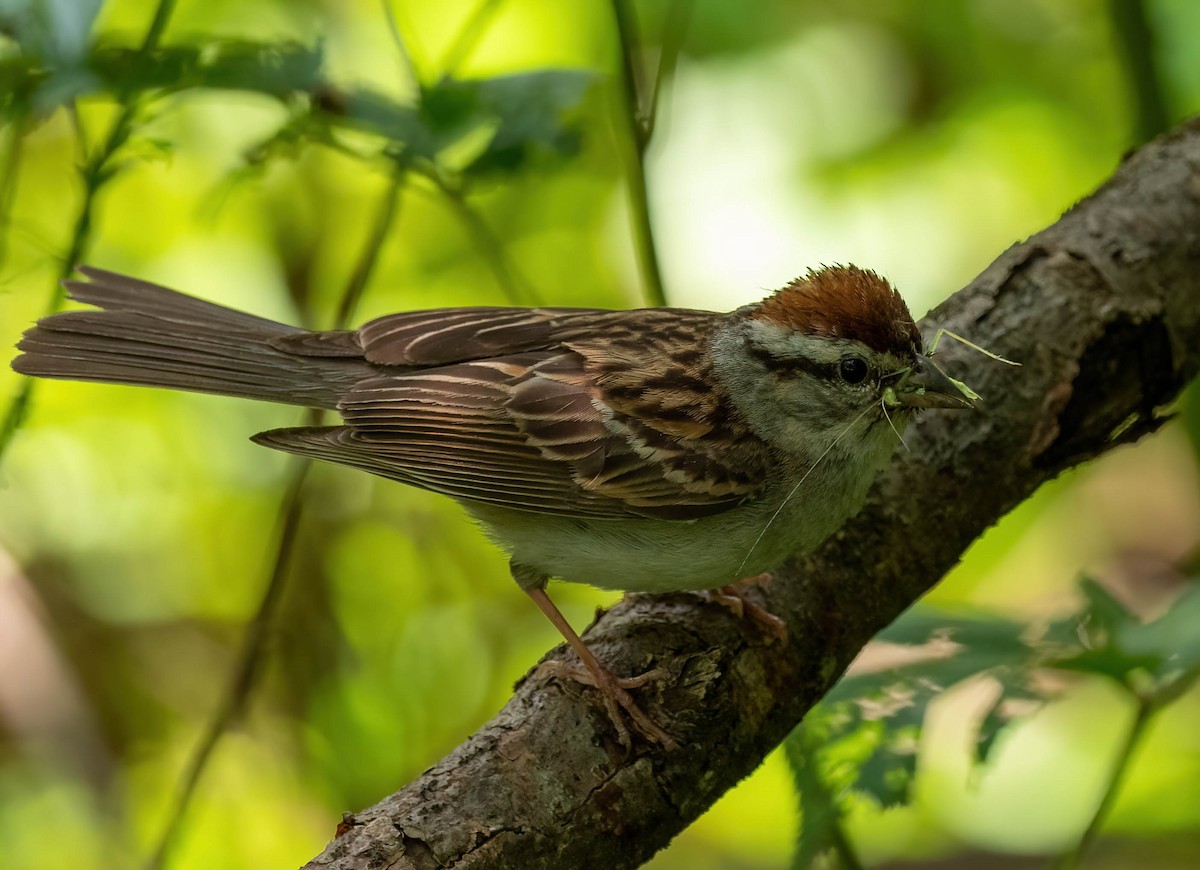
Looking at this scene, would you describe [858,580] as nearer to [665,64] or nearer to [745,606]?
[745,606]

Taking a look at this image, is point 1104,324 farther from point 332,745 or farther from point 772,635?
point 332,745

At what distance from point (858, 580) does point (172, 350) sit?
1877 mm

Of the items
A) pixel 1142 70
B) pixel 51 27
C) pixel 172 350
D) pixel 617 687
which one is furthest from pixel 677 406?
pixel 1142 70

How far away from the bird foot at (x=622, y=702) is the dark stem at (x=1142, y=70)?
2.73 m

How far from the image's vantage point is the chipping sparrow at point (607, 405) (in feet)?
9.38

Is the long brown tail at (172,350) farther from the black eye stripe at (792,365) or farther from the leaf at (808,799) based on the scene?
the leaf at (808,799)

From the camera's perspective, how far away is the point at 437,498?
4.93 m

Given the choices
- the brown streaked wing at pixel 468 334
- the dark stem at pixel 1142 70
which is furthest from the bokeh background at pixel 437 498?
the brown streaked wing at pixel 468 334

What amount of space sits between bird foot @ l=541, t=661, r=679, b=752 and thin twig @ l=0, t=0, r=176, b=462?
1.51m

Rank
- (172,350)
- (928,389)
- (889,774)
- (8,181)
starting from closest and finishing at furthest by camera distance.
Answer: (889,774) → (928,389) → (172,350) → (8,181)

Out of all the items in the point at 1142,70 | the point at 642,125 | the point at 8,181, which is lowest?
the point at 1142,70

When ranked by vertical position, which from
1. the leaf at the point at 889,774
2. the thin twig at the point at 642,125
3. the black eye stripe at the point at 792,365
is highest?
the thin twig at the point at 642,125

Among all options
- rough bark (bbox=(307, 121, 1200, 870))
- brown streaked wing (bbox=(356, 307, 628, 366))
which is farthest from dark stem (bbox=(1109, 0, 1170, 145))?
brown streaked wing (bbox=(356, 307, 628, 366))

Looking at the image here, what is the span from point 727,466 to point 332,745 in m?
2.14
